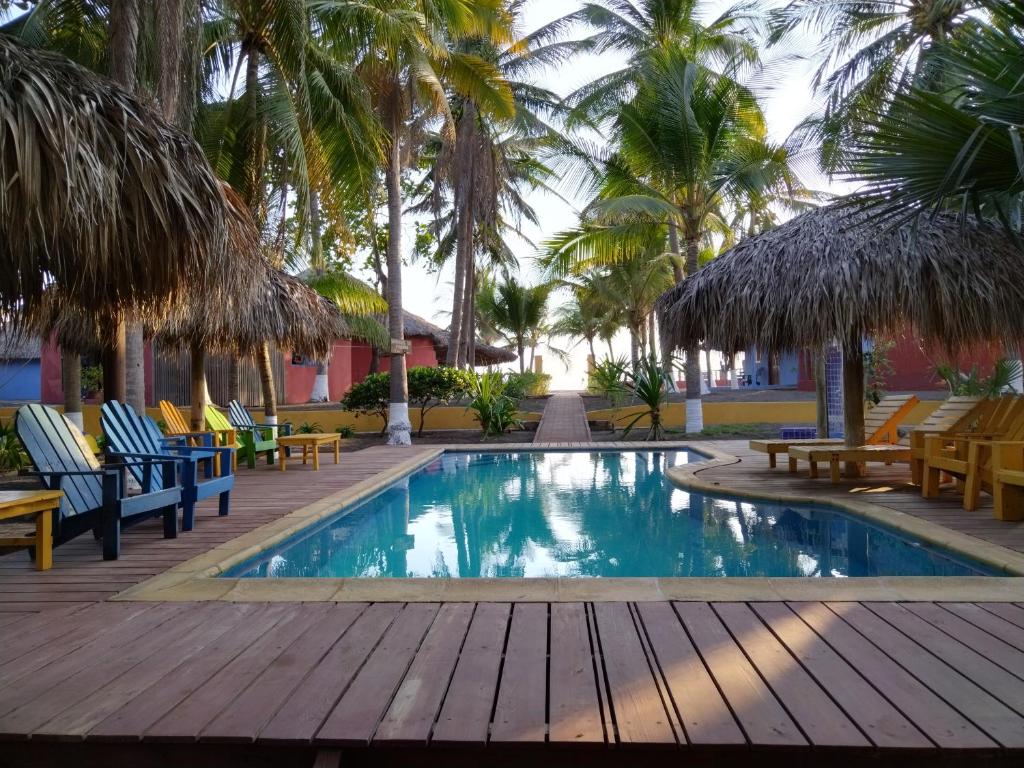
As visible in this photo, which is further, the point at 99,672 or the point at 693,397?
the point at 693,397

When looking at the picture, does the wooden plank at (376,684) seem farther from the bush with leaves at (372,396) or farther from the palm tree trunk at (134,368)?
the bush with leaves at (372,396)

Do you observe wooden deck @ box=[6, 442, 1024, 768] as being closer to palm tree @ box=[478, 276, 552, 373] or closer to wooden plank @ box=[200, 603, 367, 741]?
wooden plank @ box=[200, 603, 367, 741]

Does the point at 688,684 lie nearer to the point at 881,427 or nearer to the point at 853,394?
the point at 853,394

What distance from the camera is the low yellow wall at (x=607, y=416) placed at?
49.5ft

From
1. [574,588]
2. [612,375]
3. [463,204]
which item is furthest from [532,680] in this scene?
[463,204]

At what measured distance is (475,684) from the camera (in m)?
2.26

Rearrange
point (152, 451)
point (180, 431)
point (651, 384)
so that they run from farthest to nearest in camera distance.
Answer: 1. point (651, 384)
2. point (180, 431)
3. point (152, 451)

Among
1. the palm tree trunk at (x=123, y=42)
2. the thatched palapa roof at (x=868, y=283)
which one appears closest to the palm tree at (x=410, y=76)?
the palm tree trunk at (x=123, y=42)

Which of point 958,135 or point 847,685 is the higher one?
point 958,135

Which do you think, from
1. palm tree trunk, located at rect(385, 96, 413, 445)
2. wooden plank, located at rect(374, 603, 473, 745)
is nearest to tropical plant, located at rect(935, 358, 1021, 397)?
palm tree trunk, located at rect(385, 96, 413, 445)

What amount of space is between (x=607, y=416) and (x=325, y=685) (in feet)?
47.7

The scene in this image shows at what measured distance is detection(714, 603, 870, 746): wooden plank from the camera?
1.89m

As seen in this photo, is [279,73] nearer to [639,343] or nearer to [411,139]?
[411,139]

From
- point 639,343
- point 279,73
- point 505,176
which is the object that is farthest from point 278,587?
point 639,343
